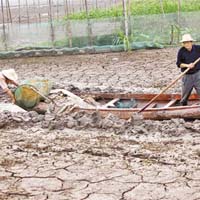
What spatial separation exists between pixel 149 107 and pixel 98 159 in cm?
207

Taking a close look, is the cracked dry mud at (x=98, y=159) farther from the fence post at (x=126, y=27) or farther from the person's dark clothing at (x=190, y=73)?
the fence post at (x=126, y=27)

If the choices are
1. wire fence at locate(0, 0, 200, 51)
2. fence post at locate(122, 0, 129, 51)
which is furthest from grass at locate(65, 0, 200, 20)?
fence post at locate(122, 0, 129, 51)

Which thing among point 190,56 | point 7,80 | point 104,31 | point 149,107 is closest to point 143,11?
point 104,31

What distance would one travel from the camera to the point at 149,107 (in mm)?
8391

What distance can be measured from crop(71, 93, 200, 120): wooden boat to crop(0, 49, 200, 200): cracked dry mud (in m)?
0.17

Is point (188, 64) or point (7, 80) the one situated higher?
point (188, 64)

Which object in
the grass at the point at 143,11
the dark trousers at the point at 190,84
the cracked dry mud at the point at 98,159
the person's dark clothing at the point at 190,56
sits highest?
the grass at the point at 143,11

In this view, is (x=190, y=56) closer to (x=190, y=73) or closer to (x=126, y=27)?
(x=190, y=73)

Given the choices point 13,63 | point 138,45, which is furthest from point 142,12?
point 13,63

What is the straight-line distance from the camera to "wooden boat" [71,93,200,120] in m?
7.66

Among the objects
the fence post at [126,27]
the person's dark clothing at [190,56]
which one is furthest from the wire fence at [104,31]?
the person's dark clothing at [190,56]

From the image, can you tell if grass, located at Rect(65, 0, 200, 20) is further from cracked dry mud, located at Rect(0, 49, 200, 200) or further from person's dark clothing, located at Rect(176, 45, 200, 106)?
cracked dry mud, located at Rect(0, 49, 200, 200)

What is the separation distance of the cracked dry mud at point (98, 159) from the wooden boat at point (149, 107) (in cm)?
17

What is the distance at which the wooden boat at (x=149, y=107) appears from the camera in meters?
7.66
